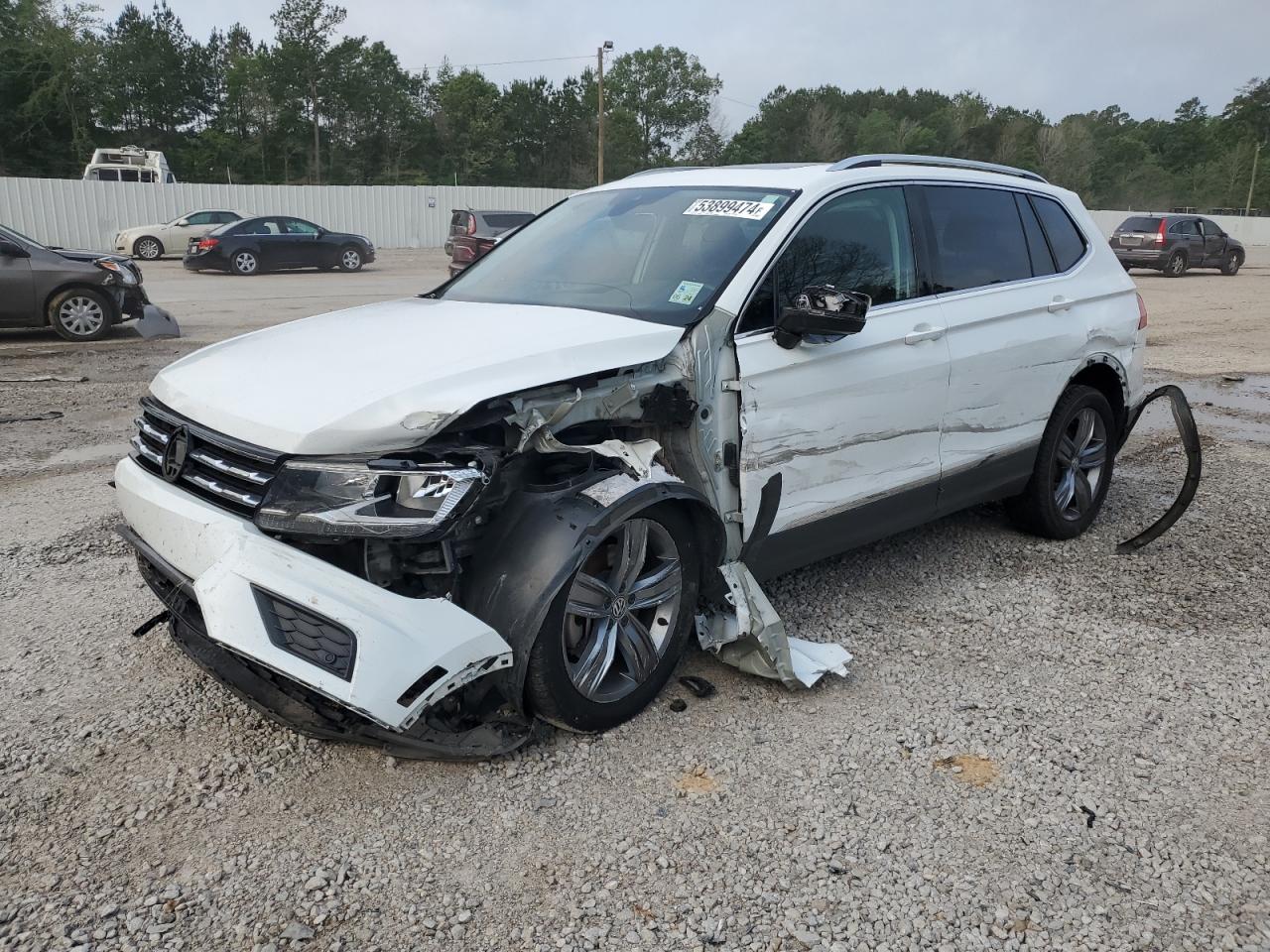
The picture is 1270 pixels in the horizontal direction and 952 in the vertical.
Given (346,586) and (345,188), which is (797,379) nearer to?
(346,586)

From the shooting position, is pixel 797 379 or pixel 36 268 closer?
pixel 797 379

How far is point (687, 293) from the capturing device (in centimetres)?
362

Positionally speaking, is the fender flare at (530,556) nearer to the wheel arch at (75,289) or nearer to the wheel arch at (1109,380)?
the wheel arch at (1109,380)

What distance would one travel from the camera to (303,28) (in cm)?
6053

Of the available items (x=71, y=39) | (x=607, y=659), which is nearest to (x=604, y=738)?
(x=607, y=659)

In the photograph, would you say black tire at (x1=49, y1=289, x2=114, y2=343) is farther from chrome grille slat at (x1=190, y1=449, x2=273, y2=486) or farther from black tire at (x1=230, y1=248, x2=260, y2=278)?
black tire at (x1=230, y1=248, x2=260, y2=278)

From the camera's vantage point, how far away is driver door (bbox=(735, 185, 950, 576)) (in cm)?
357

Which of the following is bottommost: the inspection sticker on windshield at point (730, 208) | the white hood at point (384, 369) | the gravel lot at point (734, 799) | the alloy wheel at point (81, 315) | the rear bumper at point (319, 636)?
the gravel lot at point (734, 799)

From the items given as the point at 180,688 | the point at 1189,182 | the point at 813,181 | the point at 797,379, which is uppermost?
the point at 1189,182

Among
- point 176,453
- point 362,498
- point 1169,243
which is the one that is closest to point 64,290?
point 176,453

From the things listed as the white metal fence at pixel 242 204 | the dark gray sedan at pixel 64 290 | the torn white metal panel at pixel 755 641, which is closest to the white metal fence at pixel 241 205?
the white metal fence at pixel 242 204

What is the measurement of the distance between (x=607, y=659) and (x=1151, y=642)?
7.79 feet

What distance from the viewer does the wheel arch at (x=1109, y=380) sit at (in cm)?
517

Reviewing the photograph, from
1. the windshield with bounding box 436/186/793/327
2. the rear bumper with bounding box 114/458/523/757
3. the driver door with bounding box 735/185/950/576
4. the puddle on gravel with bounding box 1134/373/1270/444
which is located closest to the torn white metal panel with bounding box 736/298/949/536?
the driver door with bounding box 735/185/950/576
